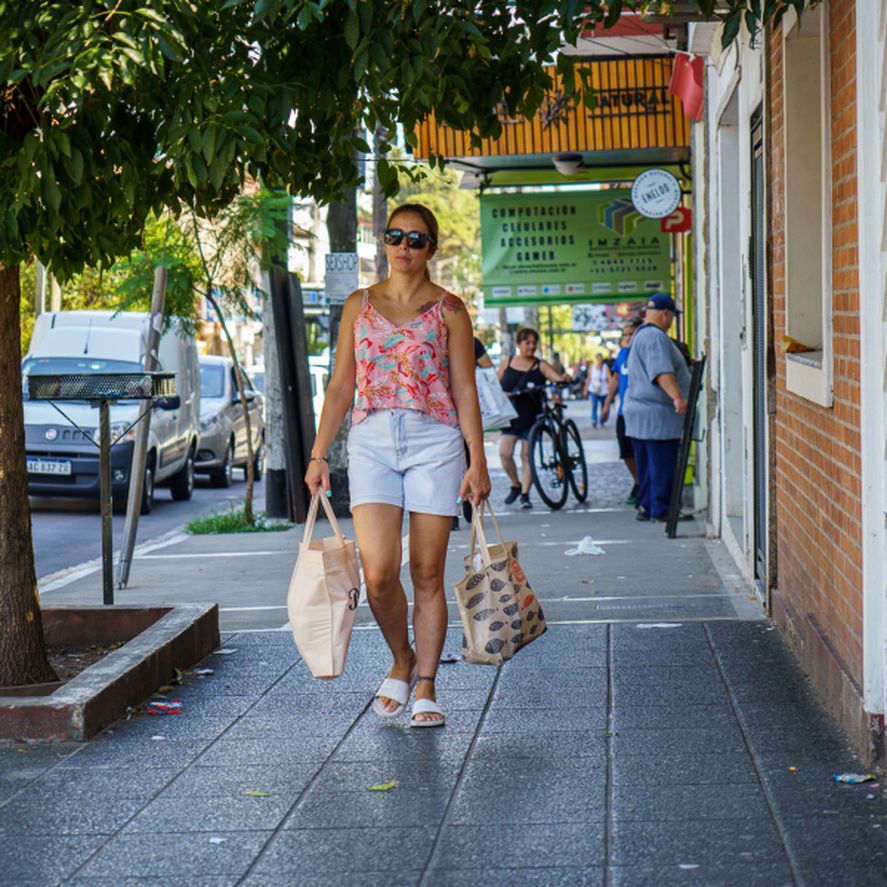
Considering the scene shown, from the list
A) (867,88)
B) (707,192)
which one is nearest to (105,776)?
(867,88)

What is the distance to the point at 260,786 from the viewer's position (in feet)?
17.8

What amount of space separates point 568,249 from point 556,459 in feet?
18.8

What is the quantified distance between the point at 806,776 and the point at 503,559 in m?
1.45

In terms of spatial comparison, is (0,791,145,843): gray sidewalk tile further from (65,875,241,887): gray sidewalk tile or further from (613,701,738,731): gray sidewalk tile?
(613,701,738,731): gray sidewalk tile

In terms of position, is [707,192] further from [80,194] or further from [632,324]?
[80,194]

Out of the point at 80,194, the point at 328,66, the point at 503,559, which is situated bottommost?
the point at 503,559

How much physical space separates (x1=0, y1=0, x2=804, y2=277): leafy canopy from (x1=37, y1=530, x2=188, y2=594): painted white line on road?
4.68 m

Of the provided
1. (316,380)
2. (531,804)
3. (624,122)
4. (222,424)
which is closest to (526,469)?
(624,122)

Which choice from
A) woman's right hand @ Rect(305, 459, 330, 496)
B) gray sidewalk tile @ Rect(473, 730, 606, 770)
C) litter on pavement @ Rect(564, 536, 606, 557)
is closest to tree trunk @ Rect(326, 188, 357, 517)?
litter on pavement @ Rect(564, 536, 606, 557)

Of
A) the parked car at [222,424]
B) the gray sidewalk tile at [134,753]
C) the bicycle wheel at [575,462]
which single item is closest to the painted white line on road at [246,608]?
the gray sidewalk tile at [134,753]

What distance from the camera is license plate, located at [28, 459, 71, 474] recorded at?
18500 mm

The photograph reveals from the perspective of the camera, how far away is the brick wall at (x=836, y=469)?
225 inches

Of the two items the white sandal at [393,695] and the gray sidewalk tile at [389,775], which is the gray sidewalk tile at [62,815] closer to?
the gray sidewalk tile at [389,775]

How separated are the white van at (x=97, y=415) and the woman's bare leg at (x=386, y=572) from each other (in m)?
11.0
